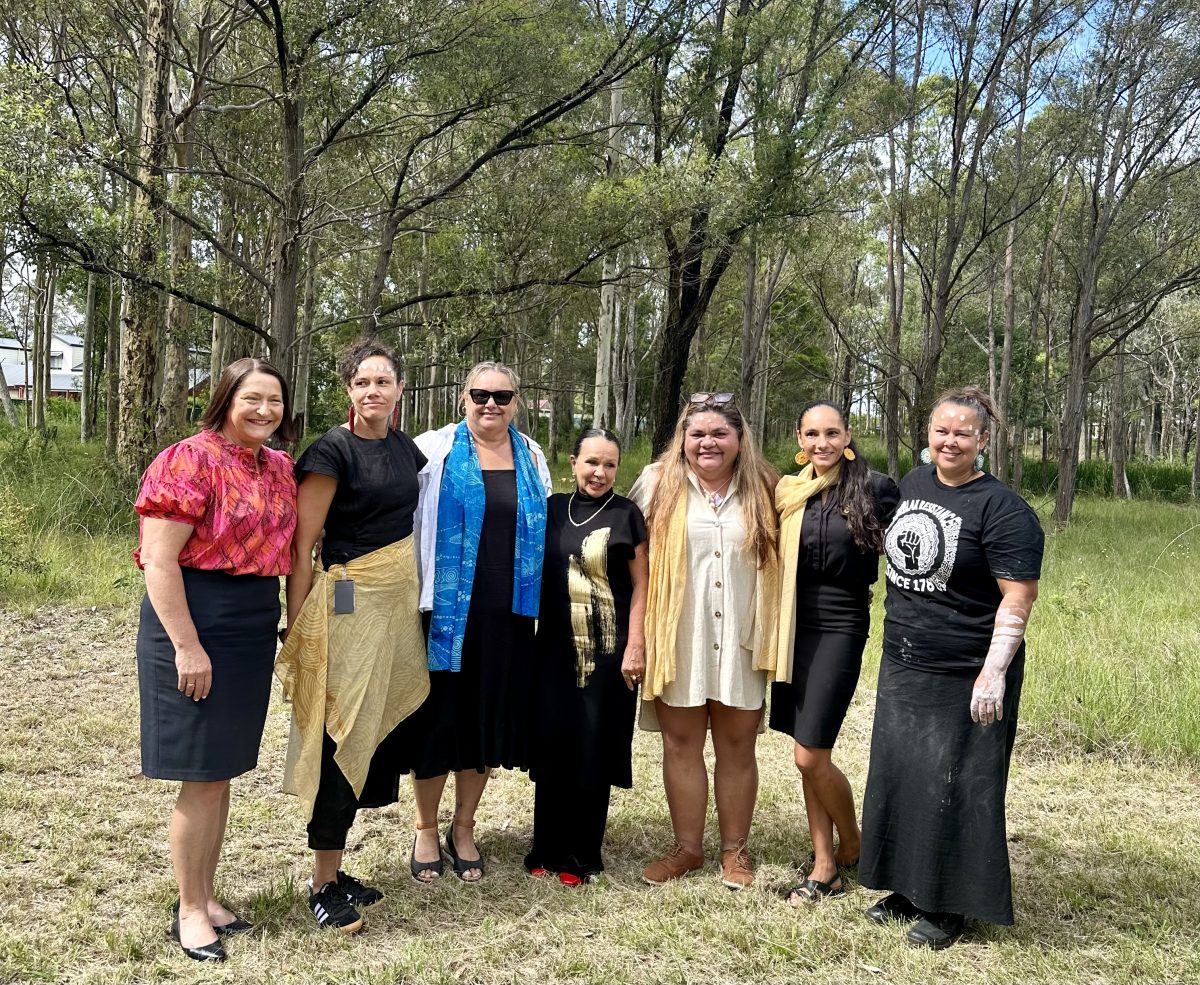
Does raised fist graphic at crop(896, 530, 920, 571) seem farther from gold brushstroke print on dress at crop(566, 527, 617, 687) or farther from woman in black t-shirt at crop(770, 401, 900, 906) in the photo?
gold brushstroke print on dress at crop(566, 527, 617, 687)

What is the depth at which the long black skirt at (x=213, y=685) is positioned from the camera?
104 inches

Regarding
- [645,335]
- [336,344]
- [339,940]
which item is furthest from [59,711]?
[645,335]

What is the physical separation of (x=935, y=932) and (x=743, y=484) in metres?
1.61

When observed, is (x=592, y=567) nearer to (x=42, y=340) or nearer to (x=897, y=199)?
(x=897, y=199)

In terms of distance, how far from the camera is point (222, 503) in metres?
2.64

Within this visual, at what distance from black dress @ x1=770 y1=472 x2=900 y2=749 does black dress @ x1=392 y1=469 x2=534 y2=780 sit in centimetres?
100

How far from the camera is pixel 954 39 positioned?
1355cm

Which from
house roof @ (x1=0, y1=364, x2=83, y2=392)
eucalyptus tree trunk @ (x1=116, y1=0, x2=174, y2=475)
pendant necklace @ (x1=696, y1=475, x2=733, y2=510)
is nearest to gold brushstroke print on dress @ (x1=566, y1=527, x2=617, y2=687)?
pendant necklace @ (x1=696, y1=475, x2=733, y2=510)

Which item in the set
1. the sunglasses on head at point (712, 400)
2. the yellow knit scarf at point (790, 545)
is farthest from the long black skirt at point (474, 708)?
the sunglasses on head at point (712, 400)

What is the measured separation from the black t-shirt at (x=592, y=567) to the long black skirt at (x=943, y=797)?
3.25 ft

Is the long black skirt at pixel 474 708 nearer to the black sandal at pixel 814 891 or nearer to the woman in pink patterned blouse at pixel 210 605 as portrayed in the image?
the woman in pink patterned blouse at pixel 210 605

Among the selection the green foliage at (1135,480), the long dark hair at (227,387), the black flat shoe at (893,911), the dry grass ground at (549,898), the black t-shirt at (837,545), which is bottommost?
the dry grass ground at (549,898)

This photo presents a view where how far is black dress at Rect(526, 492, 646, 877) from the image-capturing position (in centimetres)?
331

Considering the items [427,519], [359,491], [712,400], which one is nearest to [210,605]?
[359,491]
